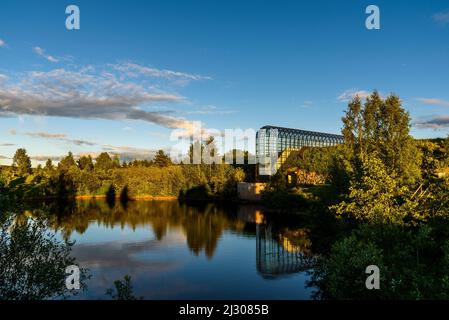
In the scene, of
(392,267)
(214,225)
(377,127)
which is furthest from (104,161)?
(392,267)

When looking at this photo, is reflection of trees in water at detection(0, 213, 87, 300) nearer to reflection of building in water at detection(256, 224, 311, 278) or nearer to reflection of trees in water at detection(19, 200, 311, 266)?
reflection of trees in water at detection(19, 200, 311, 266)

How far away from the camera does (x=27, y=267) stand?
18859 millimetres

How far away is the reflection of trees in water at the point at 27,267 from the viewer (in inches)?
729

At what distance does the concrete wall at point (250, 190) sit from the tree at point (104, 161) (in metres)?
69.6

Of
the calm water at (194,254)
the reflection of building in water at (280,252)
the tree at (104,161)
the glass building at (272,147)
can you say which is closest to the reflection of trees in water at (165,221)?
the calm water at (194,254)

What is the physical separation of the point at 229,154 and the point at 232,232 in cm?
7429

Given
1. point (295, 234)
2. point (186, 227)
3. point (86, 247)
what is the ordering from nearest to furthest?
point (86, 247) < point (295, 234) < point (186, 227)

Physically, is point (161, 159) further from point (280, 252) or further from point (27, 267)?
point (27, 267)

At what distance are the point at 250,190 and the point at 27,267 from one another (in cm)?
8938
